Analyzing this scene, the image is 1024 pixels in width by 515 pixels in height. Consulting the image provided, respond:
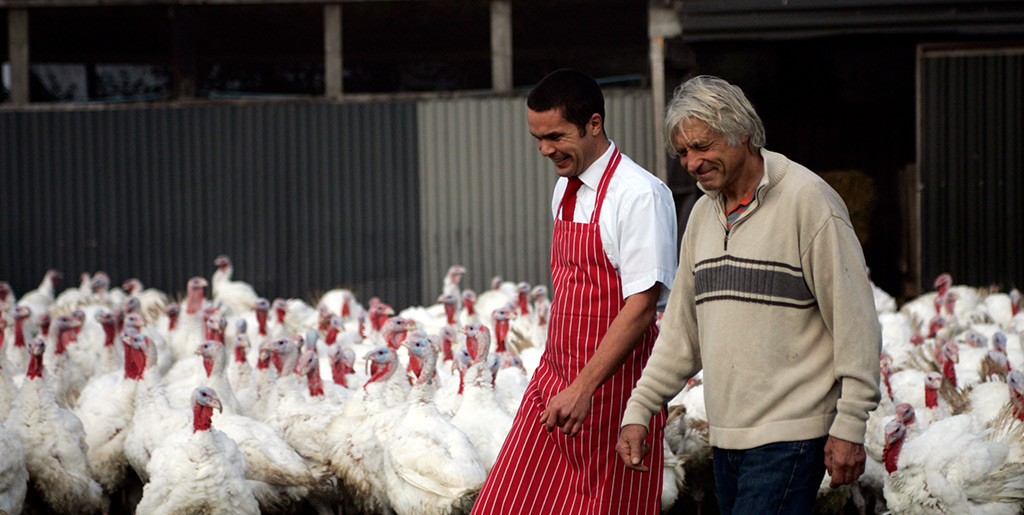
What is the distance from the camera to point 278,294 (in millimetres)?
12391

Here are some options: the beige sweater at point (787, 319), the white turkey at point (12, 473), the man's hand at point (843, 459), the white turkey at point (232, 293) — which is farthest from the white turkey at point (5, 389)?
the man's hand at point (843, 459)

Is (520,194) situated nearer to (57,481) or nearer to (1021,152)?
(1021,152)

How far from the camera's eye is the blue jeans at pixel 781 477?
2471mm

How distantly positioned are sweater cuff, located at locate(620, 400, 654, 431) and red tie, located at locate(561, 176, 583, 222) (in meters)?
0.62

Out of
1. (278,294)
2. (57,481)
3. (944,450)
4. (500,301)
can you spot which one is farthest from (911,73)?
(57,481)

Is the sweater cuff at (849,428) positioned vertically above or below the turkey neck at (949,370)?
above

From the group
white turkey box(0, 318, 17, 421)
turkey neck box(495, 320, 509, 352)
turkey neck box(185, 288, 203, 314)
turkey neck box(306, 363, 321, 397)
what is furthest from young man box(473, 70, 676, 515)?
turkey neck box(185, 288, 203, 314)

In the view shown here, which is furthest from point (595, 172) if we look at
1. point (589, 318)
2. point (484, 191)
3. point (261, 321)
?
point (484, 191)

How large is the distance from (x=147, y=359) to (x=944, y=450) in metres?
4.83

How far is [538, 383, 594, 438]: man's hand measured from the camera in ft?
9.26

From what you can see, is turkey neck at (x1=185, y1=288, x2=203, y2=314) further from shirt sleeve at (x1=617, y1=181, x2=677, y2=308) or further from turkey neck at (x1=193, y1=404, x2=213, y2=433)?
shirt sleeve at (x1=617, y1=181, x2=677, y2=308)

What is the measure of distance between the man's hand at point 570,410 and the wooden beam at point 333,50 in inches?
382

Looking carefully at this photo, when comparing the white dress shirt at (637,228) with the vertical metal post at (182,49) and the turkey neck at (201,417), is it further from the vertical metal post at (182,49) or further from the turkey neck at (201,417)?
the vertical metal post at (182,49)

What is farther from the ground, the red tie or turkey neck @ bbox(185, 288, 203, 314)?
the red tie
